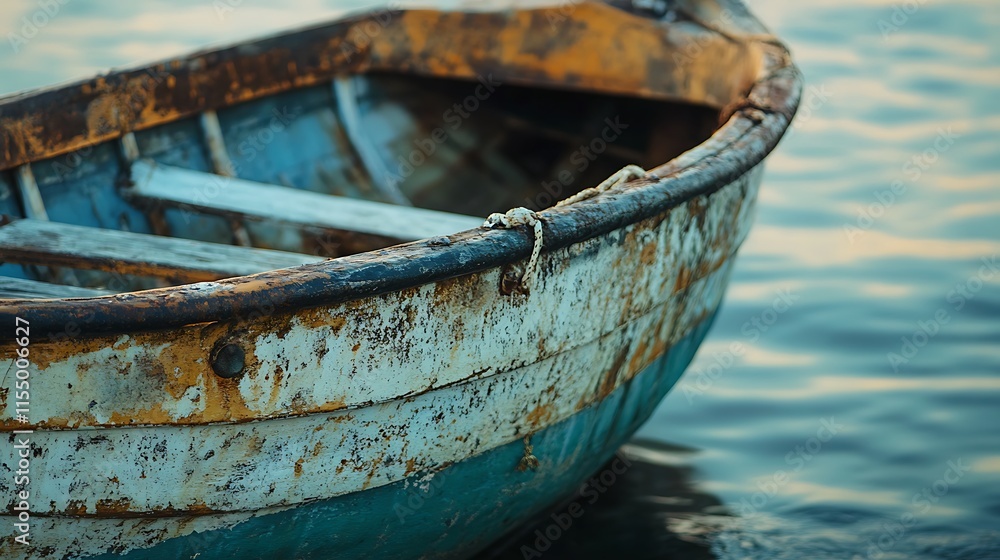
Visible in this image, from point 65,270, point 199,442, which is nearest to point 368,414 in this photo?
point 199,442

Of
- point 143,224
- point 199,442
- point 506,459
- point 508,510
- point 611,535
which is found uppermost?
point 143,224

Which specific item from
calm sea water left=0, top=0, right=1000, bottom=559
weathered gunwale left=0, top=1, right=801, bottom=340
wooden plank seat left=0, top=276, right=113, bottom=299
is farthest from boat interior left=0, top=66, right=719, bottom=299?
calm sea water left=0, top=0, right=1000, bottom=559

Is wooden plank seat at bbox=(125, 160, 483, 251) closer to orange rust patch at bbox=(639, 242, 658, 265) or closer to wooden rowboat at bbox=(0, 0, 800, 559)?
wooden rowboat at bbox=(0, 0, 800, 559)

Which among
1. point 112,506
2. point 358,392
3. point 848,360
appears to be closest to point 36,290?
point 112,506

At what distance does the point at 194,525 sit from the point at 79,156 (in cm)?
163

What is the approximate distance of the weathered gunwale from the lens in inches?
73.7

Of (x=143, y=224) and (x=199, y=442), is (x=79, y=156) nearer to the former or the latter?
(x=143, y=224)

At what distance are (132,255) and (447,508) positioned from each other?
923mm

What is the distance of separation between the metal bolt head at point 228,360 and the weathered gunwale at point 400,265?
7 centimetres

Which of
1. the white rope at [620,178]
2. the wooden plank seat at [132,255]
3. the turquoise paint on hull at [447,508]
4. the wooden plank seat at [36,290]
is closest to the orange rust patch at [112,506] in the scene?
the turquoise paint on hull at [447,508]

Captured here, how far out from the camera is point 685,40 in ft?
13.7

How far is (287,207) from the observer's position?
129 inches

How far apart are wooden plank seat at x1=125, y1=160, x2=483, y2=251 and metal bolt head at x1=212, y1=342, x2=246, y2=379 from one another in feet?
3.51

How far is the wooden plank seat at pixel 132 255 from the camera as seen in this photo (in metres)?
2.66
